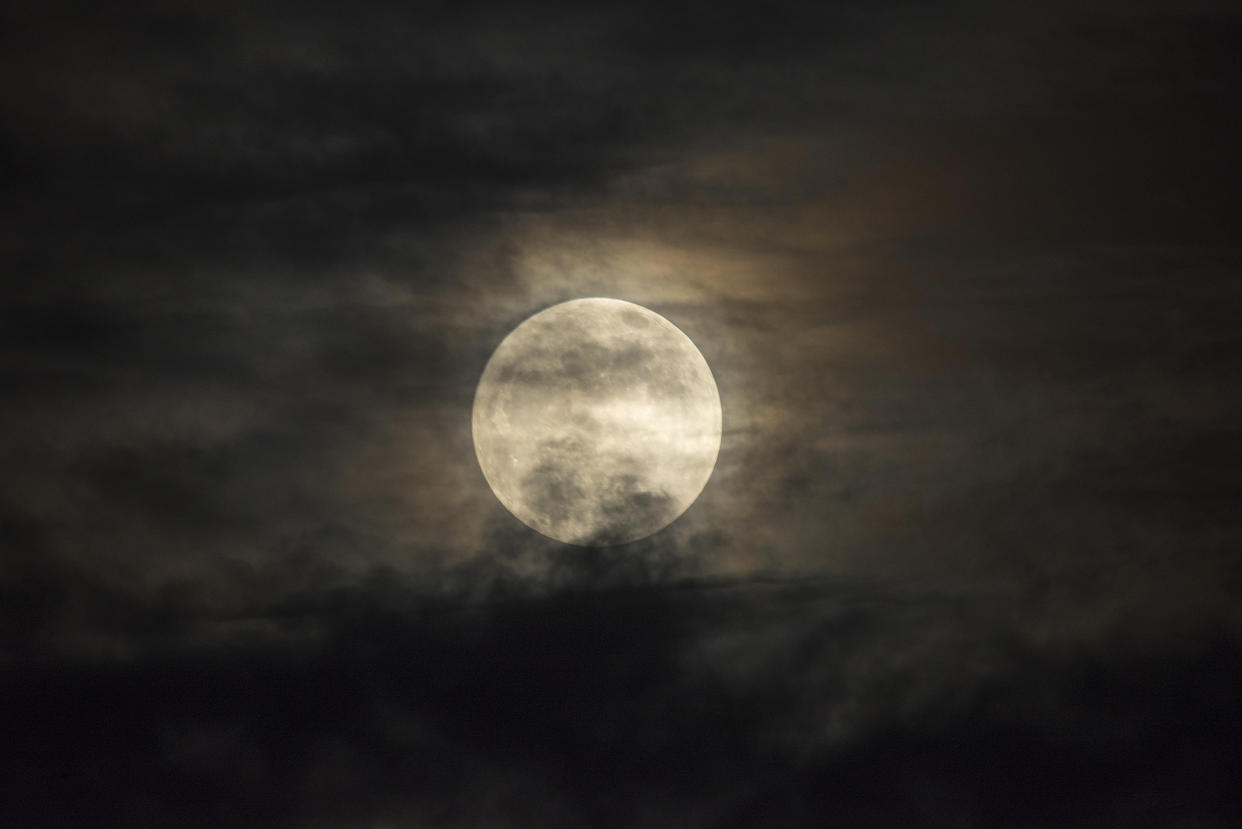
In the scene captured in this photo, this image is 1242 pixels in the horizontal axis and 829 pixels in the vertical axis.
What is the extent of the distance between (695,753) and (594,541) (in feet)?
25.7

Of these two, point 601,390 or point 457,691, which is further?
point 457,691

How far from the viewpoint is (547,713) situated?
72.1 feet

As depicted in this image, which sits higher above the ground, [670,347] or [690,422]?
[670,347]

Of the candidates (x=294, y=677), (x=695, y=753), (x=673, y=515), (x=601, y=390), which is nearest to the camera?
(x=601, y=390)

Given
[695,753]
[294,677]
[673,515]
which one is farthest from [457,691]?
[673,515]

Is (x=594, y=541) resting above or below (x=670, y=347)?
below

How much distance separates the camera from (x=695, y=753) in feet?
69.3

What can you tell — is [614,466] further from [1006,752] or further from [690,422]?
[1006,752]

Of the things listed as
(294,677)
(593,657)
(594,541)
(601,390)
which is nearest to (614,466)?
(601,390)

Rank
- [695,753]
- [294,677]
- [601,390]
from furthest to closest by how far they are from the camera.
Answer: [695,753] < [294,677] < [601,390]

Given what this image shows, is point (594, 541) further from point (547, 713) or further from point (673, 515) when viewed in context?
point (547, 713)

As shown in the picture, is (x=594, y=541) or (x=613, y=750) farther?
(x=613, y=750)

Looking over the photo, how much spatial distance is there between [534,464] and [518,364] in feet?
6.24

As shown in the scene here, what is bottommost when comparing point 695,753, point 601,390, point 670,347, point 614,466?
point 695,753
